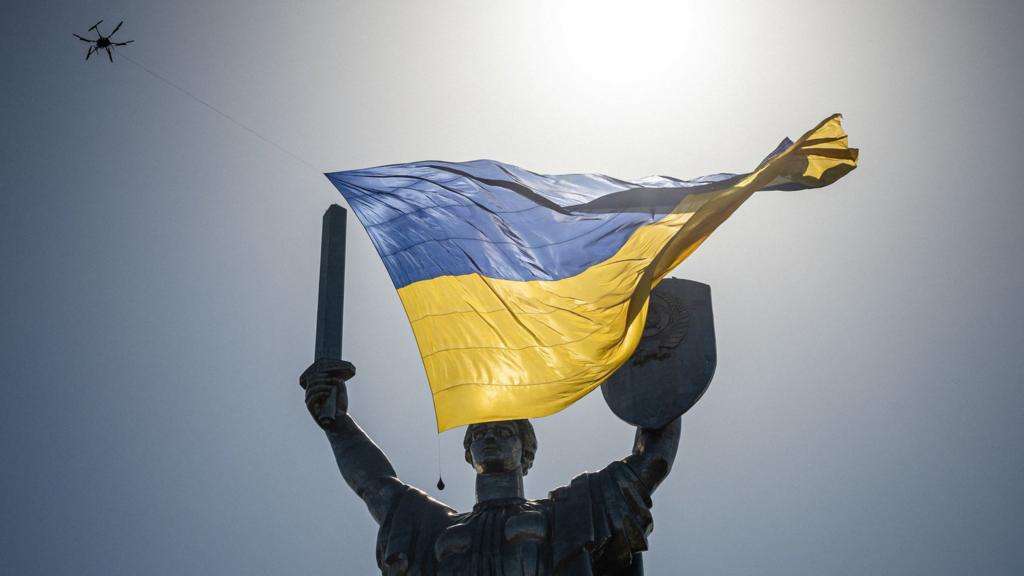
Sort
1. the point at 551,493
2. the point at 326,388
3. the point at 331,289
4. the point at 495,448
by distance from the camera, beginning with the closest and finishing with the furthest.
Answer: the point at 331,289 → the point at 551,493 → the point at 495,448 → the point at 326,388

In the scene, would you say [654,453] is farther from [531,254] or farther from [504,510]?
[531,254]

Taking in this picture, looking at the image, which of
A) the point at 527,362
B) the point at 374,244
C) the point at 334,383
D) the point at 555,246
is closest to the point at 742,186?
the point at 555,246

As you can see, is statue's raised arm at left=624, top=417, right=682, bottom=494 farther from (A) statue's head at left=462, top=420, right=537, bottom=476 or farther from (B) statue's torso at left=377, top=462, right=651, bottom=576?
(A) statue's head at left=462, top=420, right=537, bottom=476

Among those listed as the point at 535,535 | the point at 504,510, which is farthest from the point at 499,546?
the point at 504,510

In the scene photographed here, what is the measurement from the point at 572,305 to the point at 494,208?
5.00 feet

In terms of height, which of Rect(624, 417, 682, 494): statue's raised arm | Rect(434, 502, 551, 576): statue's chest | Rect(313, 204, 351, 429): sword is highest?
Rect(313, 204, 351, 429): sword

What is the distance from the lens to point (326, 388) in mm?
13000

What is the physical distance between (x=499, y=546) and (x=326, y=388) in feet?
8.53

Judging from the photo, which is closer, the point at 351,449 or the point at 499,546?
the point at 499,546

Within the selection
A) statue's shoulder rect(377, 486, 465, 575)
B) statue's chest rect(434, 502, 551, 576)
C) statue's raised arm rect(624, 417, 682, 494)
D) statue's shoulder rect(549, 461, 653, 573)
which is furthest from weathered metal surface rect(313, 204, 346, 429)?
statue's raised arm rect(624, 417, 682, 494)

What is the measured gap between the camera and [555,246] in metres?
13.5

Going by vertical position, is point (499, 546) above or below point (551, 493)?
below

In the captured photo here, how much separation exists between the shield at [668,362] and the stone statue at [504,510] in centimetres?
24

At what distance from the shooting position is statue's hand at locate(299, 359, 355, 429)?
42.4 feet
